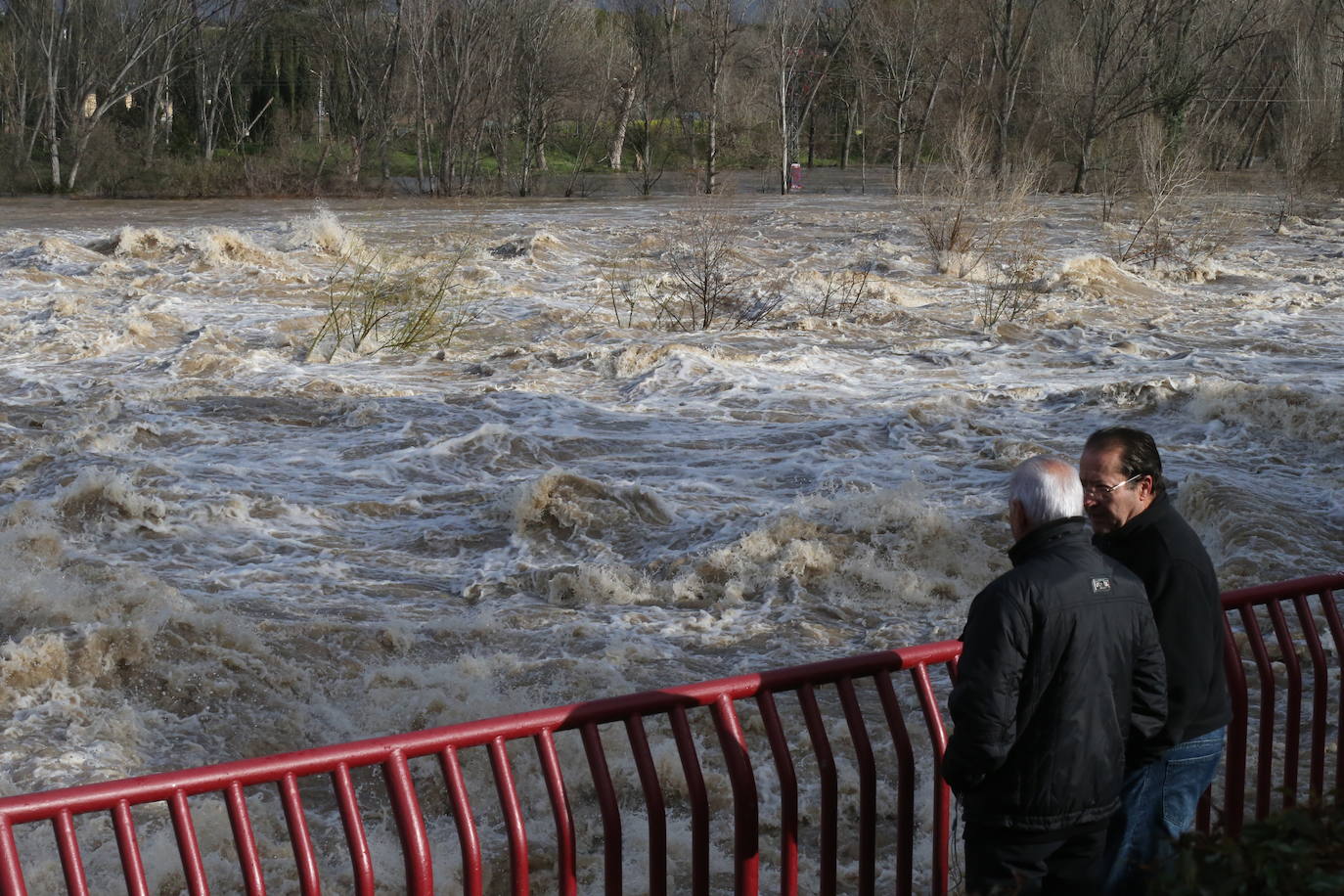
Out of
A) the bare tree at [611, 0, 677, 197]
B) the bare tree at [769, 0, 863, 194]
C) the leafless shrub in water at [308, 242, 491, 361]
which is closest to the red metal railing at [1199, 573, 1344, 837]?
the leafless shrub in water at [308, 242, 491, 361]

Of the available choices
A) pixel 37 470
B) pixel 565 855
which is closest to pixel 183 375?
pixel 37 470

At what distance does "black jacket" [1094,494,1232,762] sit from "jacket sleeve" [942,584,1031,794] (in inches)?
23.2

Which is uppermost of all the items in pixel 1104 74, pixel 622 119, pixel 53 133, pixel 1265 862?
pixel 1104 74

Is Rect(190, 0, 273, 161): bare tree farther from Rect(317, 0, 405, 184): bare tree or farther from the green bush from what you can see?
the green bush

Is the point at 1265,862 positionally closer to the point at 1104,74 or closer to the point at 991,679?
the point at 991,679

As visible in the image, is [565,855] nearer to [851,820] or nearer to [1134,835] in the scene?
[1134,835]

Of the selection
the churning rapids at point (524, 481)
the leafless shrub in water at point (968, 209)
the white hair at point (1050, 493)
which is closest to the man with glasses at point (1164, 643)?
the white hair at point (1050, 493)

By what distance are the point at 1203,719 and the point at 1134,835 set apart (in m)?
0.37

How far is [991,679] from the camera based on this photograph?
318 cm

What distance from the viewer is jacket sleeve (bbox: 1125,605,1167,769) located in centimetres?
342

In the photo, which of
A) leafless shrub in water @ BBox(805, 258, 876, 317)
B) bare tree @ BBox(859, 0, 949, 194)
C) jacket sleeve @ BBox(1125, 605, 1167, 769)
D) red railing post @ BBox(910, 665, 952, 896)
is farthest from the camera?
bare tree @ BBox(859, 0, 949, 194)

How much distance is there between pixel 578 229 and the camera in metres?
29.5

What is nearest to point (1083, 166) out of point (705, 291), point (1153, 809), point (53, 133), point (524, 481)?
point (705, 291)

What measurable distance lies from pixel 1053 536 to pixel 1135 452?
0.59 metres
